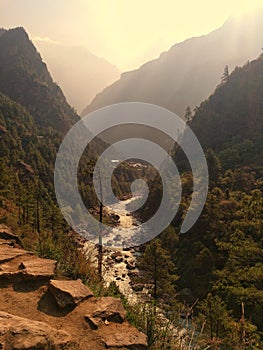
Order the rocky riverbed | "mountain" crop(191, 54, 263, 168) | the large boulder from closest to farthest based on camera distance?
the large boulder → the rocky riverbed → "mountain" crop(191, 54, 263, 168)

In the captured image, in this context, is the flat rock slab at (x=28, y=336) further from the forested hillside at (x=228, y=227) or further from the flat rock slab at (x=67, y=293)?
the forested hillside at (x=228, y=227)

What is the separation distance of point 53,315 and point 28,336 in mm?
1510

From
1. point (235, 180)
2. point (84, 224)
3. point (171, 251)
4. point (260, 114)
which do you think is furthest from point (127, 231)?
point (260, 114)

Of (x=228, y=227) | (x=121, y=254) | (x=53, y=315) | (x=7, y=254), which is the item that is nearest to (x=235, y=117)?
(x=228, y=227)

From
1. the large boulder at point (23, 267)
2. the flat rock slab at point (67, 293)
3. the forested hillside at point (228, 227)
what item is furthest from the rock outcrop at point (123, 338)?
the large boulder at point (23, 267)

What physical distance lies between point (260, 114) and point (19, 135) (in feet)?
333

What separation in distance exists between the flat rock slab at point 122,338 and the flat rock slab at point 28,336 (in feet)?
2.51

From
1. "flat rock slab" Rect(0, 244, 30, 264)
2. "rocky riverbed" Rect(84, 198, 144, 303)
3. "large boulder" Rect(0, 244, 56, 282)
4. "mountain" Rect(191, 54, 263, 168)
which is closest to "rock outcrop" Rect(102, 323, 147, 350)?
"large boulder" Rect(0, 244, 56, 282)

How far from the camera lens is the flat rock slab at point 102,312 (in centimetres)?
578

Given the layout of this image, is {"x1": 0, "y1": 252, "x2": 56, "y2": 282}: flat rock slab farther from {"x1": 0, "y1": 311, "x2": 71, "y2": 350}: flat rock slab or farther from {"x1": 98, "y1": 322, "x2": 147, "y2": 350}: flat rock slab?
{"x1": 98, "y1": 322, "x2": 147, "y2": 350}: flat rock slab

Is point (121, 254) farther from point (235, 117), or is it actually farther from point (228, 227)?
point (235, 117)

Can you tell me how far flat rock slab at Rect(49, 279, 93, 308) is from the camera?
6.20 metres

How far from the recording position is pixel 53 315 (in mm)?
5898

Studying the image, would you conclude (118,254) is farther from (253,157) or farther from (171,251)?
(253,157)
